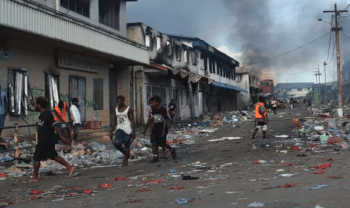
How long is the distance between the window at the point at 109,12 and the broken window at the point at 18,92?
6.49 meters

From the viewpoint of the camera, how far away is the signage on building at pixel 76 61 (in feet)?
50.4

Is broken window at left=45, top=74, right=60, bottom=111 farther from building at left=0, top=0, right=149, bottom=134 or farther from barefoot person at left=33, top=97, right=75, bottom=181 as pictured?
barefoot person at left=33, top=97, right=75, bottom=181

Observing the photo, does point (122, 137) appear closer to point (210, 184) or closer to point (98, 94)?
point (210, 184)

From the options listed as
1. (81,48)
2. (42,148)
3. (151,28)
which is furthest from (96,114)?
(42,148)

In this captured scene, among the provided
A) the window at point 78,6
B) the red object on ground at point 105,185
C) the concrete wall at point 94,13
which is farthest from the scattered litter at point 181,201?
the window at point 78,6

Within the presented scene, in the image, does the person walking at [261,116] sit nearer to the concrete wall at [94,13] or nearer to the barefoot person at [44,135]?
the barefoot person at [44,135]

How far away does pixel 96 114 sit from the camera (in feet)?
59.9

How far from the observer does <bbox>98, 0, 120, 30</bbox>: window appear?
18.9m

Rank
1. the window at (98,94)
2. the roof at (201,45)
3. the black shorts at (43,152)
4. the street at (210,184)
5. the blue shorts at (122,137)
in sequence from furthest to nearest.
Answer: the roof at (201,45) < the window at (98,94) < the blue shorts at (122,137) < the black shorts at (43,152) < the street at (210,184)

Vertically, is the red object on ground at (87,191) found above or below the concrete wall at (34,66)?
below

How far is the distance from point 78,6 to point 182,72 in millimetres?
9193

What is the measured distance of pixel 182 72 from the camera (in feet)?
80.7

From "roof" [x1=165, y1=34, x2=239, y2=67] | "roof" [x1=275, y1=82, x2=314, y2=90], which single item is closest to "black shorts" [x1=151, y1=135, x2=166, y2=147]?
"roof" [x1=165, y1=34, x2=239, y2=67]

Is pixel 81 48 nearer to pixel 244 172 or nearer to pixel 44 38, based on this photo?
pixel 44 38
